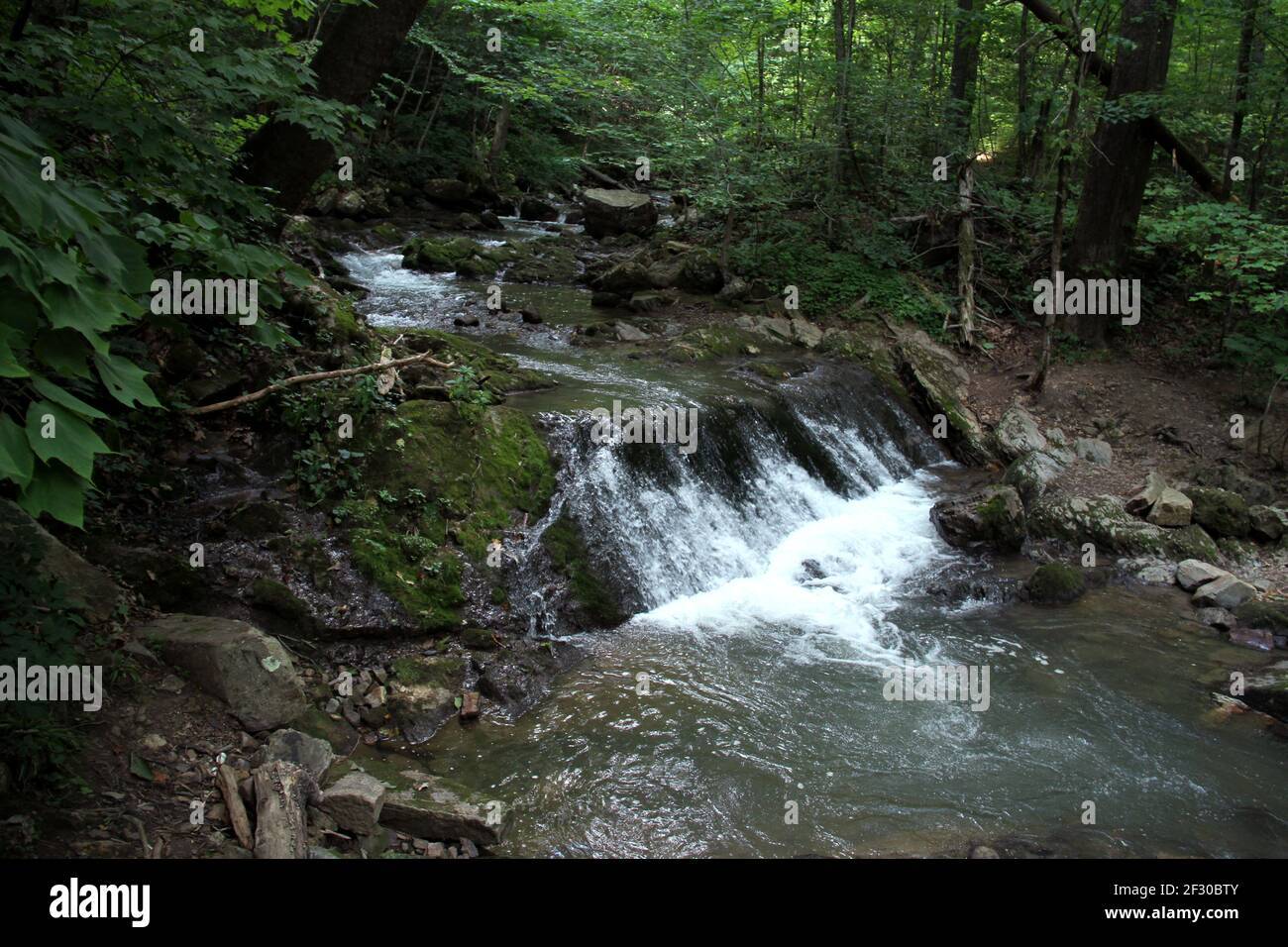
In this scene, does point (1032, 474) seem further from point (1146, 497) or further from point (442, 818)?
point (442, 818)

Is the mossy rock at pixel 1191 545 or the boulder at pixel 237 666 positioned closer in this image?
the boulder at pixel 237 666

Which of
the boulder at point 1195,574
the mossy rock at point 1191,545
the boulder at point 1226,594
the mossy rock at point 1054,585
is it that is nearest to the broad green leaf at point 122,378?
the mossy rock at point 1054,585

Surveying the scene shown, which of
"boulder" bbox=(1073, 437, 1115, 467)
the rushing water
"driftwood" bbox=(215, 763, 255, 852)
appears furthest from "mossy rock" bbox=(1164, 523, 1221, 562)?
"driftwood" bbox=(215, 763, 255, 852)

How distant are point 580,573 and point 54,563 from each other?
3696 mm

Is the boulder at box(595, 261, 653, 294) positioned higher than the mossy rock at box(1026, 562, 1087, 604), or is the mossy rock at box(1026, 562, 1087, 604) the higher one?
the boulder at box(595, 261, 653, 294)

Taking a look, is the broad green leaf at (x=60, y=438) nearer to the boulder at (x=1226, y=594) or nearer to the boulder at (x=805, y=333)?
the boulder at (x=1226, y=594)

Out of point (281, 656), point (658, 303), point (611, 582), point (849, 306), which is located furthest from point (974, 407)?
point (281, 656)

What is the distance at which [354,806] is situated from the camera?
→ 3.96m

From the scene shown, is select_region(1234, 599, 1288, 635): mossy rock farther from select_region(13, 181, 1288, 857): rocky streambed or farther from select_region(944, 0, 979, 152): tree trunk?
select_region(944, 0, 979, 152): tree trunk

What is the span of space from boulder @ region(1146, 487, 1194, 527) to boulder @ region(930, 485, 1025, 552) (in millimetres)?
1568

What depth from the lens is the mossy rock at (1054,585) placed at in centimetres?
802

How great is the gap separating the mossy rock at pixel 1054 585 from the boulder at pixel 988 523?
0.81 m

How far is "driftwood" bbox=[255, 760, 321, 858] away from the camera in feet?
11.6

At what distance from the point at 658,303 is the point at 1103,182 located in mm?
7407
